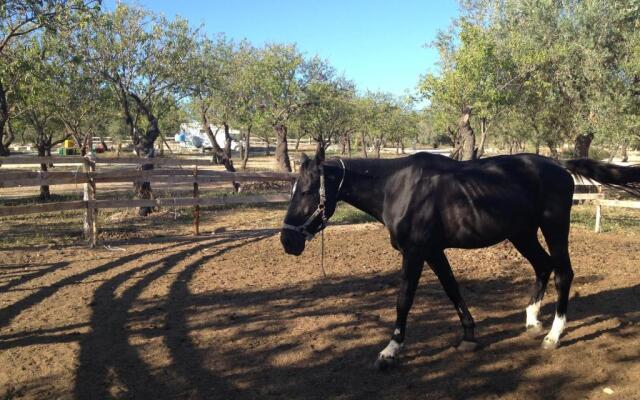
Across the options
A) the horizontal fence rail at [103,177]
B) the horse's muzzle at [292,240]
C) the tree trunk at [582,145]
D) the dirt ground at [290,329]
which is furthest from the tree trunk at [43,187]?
the tree trunk at [582,145]

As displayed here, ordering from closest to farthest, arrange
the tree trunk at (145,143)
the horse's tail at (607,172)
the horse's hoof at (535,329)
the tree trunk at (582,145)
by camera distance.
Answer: the horse's hoof at (535,329) < the horse's tail at (607,172) < the tree trunk at (145,143) < the tree trunk at (582,145)

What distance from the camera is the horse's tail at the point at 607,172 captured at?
5023 millimetres

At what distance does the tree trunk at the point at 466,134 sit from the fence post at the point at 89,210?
41.6 ft

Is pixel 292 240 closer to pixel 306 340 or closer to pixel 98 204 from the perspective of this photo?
pixel 306 340

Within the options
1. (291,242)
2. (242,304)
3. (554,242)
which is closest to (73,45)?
(242,304)

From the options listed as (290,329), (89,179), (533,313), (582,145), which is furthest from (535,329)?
(582,145)

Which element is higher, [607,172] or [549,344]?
[607,172]

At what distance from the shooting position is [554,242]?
4.65 meters

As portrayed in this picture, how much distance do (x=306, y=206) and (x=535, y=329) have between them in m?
2.55

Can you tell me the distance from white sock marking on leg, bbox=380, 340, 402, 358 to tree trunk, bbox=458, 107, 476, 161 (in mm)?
14566

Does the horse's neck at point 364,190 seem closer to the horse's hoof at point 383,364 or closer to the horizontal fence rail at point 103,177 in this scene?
the horse's hoof at point 383,364

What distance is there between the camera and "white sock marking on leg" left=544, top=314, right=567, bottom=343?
14.5ft

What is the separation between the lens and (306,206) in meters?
4.43

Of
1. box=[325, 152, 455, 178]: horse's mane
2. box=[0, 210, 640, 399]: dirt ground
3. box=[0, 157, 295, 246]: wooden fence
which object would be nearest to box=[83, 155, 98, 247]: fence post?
box=[0, 157, 295, 246]: wooden fence
